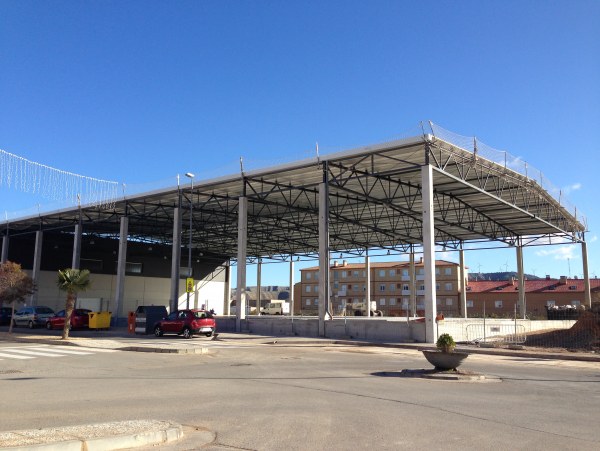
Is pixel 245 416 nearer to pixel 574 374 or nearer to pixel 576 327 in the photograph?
pixel 574 374

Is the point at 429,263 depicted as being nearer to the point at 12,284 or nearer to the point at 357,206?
the point at 357,206

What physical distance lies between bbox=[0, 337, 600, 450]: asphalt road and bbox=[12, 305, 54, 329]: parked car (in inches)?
950

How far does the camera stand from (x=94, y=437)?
6848 mm

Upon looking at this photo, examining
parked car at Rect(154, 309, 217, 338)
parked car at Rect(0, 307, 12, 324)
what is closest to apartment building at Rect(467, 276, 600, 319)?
parked car at Rect(154, 309, 217, 338)

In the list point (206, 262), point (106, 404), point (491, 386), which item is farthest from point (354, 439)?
point (206, 262)

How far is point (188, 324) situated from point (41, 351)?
9752 millimetres

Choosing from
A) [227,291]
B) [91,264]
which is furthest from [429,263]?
[227,291]

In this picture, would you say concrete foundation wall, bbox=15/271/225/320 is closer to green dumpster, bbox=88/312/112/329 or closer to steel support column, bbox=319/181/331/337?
green dumpster, bbox=88/312/112/329

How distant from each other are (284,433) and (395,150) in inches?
946

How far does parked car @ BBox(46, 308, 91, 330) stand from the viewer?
37844mm

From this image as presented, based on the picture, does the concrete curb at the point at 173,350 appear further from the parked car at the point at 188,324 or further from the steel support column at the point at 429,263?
the steel support column at the point at 429,263

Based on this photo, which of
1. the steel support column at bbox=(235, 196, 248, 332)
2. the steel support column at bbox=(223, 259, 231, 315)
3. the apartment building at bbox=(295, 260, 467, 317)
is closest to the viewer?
the steel support column at bbox=(235, 196, 248, 332)

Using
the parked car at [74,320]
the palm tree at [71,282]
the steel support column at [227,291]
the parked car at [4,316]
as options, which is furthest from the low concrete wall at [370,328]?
the steel support column at [227,291]

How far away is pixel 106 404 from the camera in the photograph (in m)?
10.0
